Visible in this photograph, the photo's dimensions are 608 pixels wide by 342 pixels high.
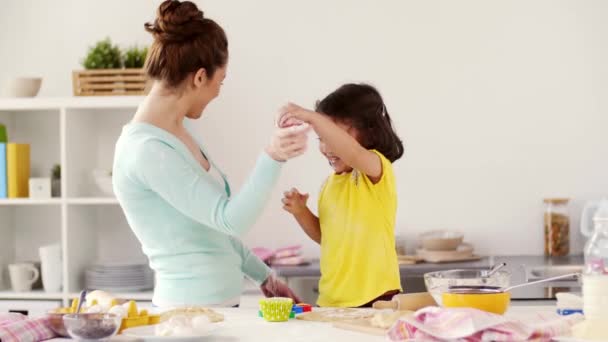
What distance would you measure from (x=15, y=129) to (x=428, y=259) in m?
2.19

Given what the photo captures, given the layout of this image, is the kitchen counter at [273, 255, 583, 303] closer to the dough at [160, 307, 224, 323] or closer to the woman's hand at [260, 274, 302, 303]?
the woman's hand at [260, 274, 302, 303]

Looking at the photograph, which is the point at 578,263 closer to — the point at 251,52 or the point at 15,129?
the point at 251,52

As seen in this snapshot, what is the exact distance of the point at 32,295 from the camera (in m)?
4.13

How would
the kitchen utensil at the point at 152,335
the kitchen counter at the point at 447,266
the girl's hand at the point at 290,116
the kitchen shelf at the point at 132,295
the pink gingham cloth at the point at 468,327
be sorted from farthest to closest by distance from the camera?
the kitchen shelf at the point at 132,295
the kitchen counter at the point at 447,266
the girl's hand at the point at 290,116
the kitchen utensil at the point at 152,335
the pink gingham cloth at the point at 468,327

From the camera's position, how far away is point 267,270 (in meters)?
2.74

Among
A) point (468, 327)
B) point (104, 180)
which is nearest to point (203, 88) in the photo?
point (468, 327)

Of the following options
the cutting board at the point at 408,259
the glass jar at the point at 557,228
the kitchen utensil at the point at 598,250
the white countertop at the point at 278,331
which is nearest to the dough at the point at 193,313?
the white countertop at the point at 278,331

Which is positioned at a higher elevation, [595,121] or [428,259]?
[595,121]

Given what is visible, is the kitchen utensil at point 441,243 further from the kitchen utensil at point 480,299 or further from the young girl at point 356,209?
the kitchen utensil at point 480,299

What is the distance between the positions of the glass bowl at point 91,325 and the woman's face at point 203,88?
86 centimetres

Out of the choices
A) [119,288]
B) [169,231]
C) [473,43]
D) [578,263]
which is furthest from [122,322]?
[473,43]

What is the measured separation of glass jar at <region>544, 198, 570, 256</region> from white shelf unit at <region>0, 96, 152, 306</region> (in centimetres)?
192

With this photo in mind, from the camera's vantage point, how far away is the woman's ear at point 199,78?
2496mm

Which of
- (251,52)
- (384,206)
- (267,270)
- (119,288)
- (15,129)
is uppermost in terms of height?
(251,52)
